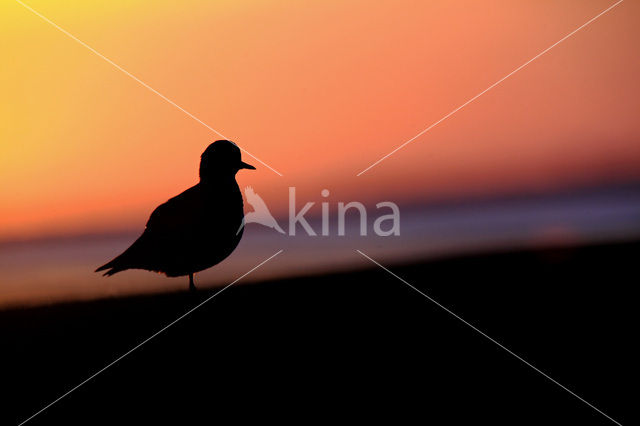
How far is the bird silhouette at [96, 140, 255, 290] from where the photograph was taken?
8.91 feet

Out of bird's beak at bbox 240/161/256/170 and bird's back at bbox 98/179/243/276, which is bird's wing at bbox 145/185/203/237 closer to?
bird's back at bbox 98/179/243/276

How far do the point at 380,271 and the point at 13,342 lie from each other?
198cm

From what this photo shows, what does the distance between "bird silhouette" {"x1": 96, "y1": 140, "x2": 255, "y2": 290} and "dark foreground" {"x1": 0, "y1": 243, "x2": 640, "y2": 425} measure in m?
0.20

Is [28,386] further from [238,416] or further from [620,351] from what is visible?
[620,351]

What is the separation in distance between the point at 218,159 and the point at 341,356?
123 cm

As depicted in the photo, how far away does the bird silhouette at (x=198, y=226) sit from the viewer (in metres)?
2.71

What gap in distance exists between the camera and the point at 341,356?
7.32ft

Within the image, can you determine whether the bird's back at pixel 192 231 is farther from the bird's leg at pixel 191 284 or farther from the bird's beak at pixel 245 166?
the bird's beak at pixel 245 166

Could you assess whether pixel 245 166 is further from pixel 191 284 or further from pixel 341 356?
pixel 341 356

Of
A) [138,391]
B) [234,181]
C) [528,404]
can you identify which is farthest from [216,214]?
[528,404]

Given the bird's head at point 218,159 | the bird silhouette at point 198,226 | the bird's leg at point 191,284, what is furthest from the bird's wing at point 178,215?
the bird's leg at point 191,284

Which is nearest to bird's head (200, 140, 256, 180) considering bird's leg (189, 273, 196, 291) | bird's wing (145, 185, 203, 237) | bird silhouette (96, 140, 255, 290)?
bird silhouette (96, 140, 255, 290)

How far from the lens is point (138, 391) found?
→ 6.50ft

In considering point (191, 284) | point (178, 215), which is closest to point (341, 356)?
point (191, 284)
